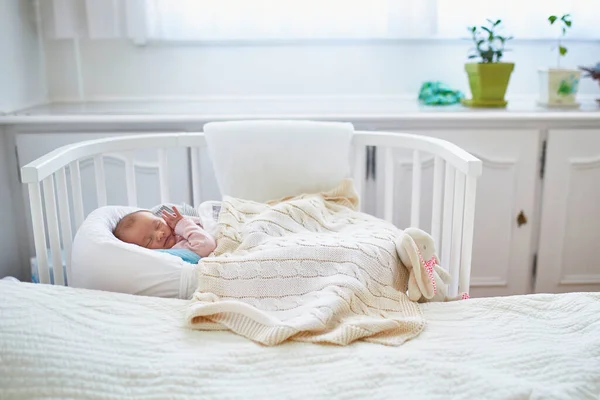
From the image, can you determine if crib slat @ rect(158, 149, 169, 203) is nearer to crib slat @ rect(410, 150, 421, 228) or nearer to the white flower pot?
crib slat @ rect(410, 150, 421, 228)

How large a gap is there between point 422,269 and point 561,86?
1087mm

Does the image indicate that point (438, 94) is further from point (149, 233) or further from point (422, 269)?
point (149, 233)

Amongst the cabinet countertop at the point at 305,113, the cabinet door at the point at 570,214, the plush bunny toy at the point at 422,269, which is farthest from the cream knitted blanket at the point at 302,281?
the cabinet door at the point at 570,214

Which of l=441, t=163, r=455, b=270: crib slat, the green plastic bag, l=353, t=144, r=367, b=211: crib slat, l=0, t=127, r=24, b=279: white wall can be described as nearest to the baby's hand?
l=353, t=144, r=367, b=211: crib slat

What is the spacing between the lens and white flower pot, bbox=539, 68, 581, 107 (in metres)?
1.97

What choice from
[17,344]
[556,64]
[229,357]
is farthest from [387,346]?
[556,64]

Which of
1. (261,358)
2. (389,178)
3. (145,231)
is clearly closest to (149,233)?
(145,231)

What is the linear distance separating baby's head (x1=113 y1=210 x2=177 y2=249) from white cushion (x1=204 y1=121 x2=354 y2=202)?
234mm

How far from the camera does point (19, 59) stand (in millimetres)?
1973

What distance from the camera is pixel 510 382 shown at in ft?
2.94

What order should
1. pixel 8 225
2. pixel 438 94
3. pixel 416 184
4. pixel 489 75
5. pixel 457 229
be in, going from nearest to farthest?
pixel 457 229 → pixel 416 184 → pixel 8 225 → pixel 489 75 → pixel 438 94

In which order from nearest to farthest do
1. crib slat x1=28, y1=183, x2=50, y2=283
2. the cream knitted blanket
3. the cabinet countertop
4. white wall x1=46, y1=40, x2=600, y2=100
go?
1. the cream knitted blanket
2. crib slat x1=28, y1=183, x2=50, y2=283
3. the cabinet countertop
4. white wall x1=46, y1=40, x2=600, y2=100

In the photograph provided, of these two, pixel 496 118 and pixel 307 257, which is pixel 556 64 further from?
pixel 307 257

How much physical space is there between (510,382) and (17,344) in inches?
29.0
